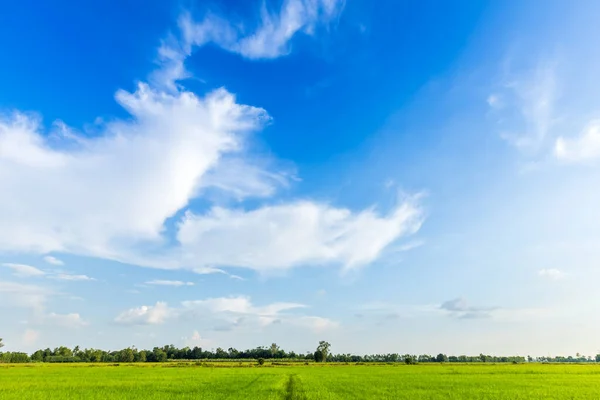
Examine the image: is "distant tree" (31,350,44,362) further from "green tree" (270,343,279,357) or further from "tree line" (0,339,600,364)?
"green tree" (270,343,279,357)

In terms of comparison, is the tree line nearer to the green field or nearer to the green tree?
the green tree

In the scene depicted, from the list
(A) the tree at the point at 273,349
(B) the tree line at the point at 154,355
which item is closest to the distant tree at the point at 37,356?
(B) the tree line at the point at 154,355

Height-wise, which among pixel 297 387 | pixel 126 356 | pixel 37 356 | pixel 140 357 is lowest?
pixel 37 356

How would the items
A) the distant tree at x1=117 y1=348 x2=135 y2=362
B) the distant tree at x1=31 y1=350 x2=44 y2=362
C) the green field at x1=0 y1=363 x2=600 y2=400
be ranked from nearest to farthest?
the green field at x1=0 y1=363 x2=600 y2=400
the distant tree at x1=117 y1=348 x2=135 y2=362
the distant tree at x1=31 y1=350 x2=44 y2=362

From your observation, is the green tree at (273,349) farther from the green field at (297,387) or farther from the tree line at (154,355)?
the green field at (297,387)

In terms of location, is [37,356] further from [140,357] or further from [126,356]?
[140,357]

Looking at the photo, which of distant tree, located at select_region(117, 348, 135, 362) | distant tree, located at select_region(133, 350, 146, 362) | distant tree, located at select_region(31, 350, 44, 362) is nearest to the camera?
distant tree, located at select_region(117, 348, 135, 362)

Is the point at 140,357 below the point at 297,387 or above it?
below

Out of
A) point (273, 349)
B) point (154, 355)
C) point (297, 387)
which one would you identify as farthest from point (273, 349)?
point (297, 387)

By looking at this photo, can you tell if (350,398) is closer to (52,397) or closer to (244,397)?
(244,397)

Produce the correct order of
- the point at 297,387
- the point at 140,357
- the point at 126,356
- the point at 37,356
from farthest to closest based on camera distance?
the point at 37,356 < the point at 140,357 < the point at 126,356 < the point at 297,387

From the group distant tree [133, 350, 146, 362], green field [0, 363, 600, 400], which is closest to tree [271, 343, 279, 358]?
distant tree [133, 350, 146, 362]

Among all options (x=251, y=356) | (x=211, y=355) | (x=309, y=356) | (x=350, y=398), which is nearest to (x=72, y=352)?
(x=211, y=355)

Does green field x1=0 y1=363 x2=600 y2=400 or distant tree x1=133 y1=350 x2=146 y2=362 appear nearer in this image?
green field x1=0 y1=363 x2=600 y2=400
